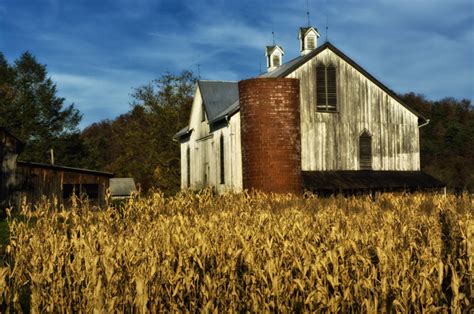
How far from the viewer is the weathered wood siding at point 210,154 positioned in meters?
27.0

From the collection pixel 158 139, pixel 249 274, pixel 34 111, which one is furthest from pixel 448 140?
pixel 249 274

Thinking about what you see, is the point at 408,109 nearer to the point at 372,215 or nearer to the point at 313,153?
the point at 313,153

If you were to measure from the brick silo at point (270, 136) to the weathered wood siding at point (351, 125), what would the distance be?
10.7 feet

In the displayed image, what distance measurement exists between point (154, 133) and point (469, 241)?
49.3 meters

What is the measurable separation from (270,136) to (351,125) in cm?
678

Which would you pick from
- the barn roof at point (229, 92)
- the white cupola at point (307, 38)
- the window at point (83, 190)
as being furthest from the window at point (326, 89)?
the window at point (83, 190)

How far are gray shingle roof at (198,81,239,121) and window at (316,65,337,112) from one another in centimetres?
740

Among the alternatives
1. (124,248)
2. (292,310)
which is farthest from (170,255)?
(292,310)

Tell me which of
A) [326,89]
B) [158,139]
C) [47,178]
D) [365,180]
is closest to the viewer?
[365,180]

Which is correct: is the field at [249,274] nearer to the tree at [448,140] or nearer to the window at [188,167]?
the window at [188,167]

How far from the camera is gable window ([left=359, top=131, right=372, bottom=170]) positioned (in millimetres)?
27898

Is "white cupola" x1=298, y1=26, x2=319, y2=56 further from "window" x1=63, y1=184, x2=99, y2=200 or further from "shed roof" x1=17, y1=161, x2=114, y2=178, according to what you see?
"window" x1=63, y1=184, x2=99, y2=200

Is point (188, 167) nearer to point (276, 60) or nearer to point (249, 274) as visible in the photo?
point (276, 60)

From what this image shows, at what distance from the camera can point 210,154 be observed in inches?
1244
